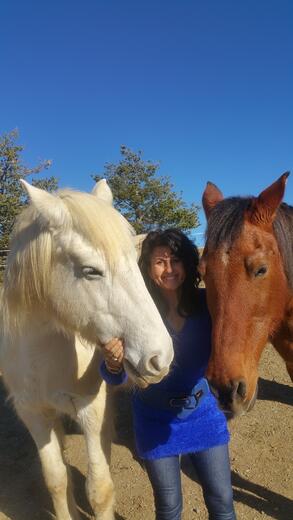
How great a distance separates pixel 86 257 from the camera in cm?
192

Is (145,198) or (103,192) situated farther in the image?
(145,198)

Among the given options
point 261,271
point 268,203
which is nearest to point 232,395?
point 261,271

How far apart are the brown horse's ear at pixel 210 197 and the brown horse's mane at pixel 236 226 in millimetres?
A: 260

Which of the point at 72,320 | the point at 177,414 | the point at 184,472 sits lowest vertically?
the point at 184,472

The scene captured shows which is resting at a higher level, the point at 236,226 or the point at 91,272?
the point at 236,226

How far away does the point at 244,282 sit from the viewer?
2006 mm

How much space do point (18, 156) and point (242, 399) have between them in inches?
671

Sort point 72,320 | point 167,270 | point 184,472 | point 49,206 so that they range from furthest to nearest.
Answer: point 184,472 < point 167,270 < point 72,320 < point 49,206

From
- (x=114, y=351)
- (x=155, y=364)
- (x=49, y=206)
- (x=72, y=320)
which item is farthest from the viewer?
(x=72, y=320)

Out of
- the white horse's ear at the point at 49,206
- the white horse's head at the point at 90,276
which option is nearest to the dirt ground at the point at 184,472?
the white horse's head at the point at 90,276

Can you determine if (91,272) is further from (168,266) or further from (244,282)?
(244,282)

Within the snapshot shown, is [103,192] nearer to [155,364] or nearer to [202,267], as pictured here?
[202,267]

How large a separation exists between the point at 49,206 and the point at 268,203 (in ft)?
4.18

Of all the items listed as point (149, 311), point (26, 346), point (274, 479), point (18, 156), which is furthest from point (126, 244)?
point (18, 156)
